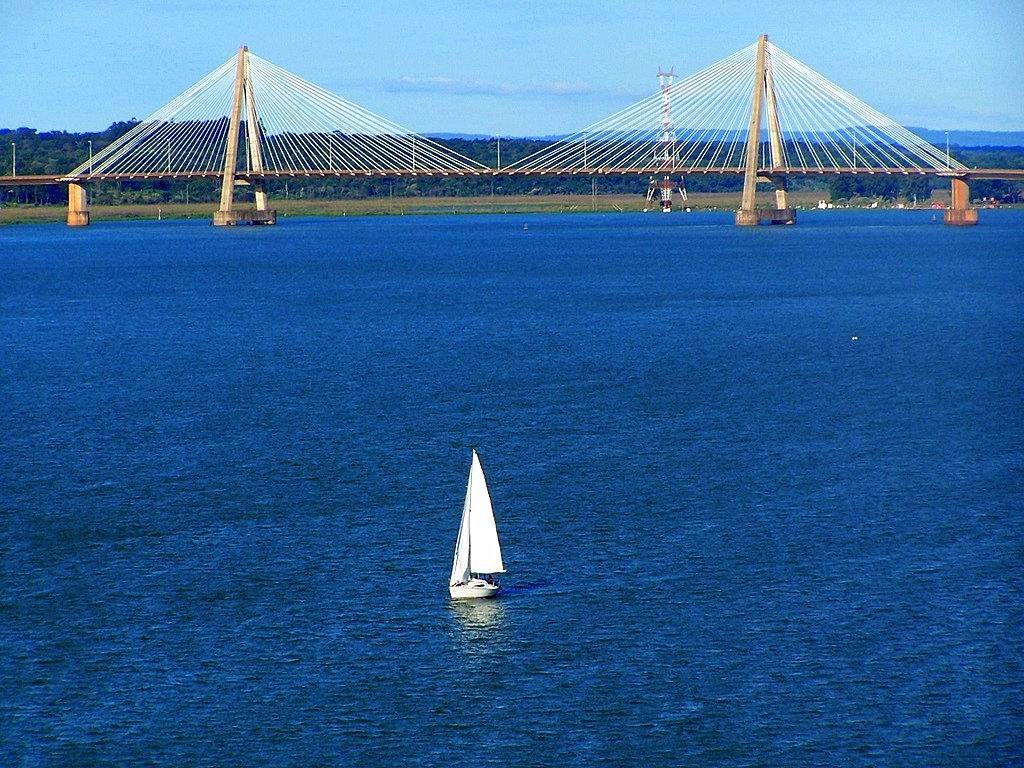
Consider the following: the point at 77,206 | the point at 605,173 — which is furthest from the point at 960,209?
the point at 77,206

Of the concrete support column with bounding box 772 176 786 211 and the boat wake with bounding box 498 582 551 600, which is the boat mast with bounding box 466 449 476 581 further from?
the concrete support column with bounding box 772 176 786 211

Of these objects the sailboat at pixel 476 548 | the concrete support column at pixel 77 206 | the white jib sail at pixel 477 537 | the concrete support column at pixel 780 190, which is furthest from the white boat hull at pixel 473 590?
the concrete support column at pixel 77 206

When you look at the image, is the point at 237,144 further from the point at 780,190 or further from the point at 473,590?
the point at 473,590

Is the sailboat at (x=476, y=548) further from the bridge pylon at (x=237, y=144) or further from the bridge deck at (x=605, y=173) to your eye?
the bridge pylon at (x=237, y=144)

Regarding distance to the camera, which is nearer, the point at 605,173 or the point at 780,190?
the point at 605,173

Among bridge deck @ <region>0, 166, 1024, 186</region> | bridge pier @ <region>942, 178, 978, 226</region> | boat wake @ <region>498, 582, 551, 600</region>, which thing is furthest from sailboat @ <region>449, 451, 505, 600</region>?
bridge pier @ <region>942, 178, 978, 226</region>

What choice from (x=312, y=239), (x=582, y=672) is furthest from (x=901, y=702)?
(x=312, y=239)
